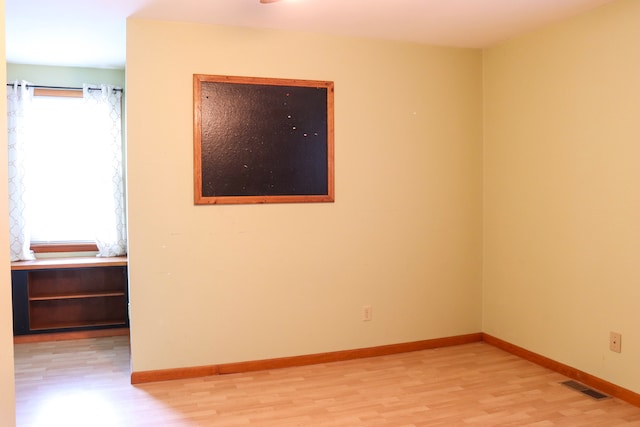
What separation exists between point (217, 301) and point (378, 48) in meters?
2.15

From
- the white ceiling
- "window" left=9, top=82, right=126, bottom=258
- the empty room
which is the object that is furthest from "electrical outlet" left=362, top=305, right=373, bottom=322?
"window" left=9, top=82, right=126, bottom=258

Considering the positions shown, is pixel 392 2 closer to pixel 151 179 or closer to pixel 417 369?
pixel 151 179

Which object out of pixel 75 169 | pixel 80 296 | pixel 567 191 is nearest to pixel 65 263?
pixel 80 296

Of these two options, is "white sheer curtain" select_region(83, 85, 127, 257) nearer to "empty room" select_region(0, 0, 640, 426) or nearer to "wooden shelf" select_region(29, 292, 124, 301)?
"wooden shelf" select_region(29, 292, 124, 301)

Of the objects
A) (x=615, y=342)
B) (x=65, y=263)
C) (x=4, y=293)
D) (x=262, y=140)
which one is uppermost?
(x=262, y=140)

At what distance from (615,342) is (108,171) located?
4.15 m

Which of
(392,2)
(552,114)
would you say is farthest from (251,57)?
(552,114)

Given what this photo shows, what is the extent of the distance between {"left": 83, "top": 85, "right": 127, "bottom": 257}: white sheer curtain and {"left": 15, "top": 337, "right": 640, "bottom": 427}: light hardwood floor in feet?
3.78

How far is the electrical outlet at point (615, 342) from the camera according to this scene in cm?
325

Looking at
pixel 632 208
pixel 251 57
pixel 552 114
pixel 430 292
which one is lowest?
pixel 430 292

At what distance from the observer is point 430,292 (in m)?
4.26

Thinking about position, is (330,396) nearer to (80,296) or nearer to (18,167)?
(80,296)

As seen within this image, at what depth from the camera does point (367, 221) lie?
159 inches

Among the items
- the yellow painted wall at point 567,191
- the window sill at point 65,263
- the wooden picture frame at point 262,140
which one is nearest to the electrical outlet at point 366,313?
the wooden picture frame at point 262,140
